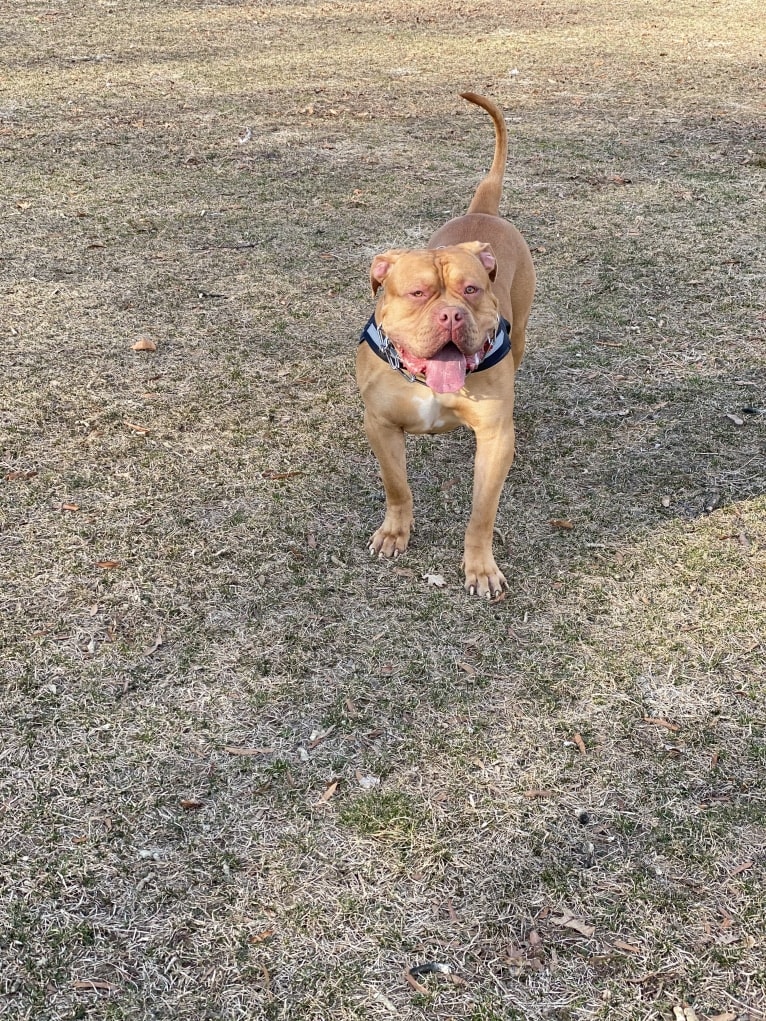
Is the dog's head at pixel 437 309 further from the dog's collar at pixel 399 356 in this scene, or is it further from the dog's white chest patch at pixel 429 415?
the dog's white chest patch at pixel 429 415

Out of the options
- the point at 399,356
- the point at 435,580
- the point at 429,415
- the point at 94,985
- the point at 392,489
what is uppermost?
the point at 399,356

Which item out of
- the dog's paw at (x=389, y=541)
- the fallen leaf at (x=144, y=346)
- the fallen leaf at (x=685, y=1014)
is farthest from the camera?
the fallen leaf at (x=144, y=346)

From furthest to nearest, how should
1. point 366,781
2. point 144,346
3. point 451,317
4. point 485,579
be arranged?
point 144,346, point 485,579, point 451,317, point 366,781

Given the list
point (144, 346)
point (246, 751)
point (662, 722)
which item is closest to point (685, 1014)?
point (662, 722)

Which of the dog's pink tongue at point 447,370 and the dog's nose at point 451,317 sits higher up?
the dog's nose at point 451,317

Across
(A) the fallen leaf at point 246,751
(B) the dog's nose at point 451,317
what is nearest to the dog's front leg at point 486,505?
(B) the dog's nose at point 451,317

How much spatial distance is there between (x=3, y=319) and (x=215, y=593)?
3031 millimetres

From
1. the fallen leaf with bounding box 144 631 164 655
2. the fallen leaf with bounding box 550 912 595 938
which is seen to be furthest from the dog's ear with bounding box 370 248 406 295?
the fallen leaf with bounding box 550 912 595 938

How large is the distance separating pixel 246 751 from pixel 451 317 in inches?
63.0

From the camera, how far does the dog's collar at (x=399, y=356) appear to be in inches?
129

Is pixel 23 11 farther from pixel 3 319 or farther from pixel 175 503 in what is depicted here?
pixel 175 503

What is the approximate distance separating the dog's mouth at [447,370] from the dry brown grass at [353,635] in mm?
926

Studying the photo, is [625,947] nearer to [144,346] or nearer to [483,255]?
[483,255]

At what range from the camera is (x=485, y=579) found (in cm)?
365
